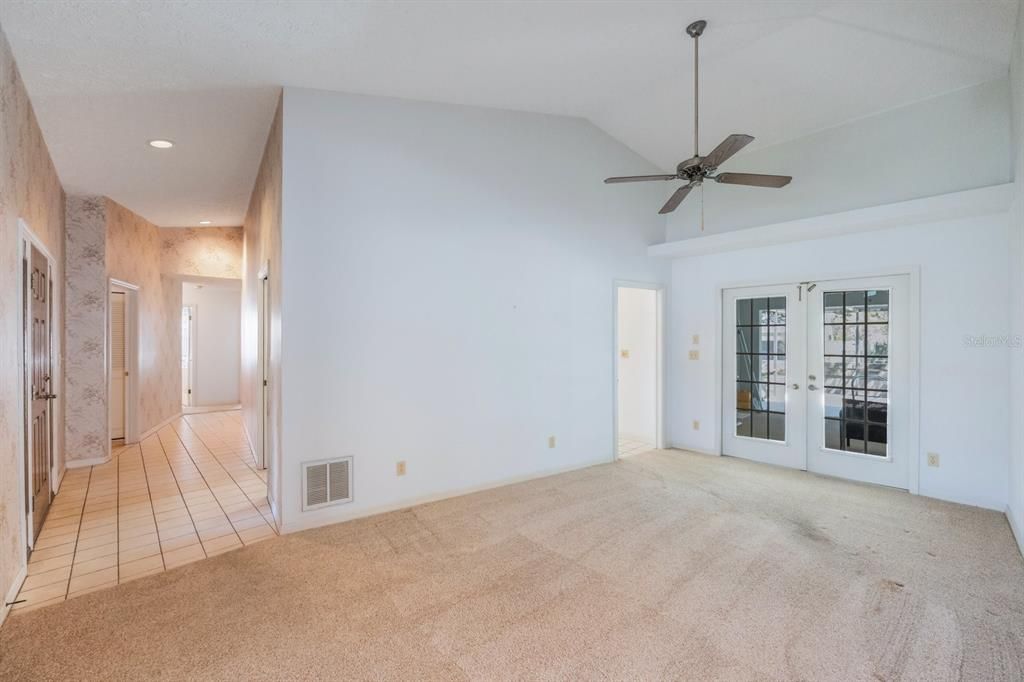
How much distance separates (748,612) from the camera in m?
2.41

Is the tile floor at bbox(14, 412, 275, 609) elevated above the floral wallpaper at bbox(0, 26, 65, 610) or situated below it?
below

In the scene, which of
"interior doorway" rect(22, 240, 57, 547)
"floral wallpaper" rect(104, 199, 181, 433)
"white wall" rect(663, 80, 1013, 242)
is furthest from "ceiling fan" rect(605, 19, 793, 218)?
"floral wallpaper" rect(104, 199, 181, 433)

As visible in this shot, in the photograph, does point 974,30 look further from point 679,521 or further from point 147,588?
point 147,588

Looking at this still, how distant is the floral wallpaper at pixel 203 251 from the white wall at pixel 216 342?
234 cm

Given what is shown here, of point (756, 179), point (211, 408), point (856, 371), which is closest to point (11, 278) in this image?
point (756, 179)

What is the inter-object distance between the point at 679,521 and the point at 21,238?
15.4ft

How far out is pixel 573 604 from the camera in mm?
2479

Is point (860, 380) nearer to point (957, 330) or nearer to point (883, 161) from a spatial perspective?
point (957, 330)

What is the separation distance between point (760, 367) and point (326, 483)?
15.0 ft

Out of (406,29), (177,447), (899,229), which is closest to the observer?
(406,29)

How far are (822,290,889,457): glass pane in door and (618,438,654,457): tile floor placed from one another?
1872mm

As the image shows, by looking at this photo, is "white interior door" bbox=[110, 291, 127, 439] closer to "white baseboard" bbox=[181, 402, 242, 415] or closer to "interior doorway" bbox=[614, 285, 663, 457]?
"white baseboard" bbox=[181, 402, 242, 415]

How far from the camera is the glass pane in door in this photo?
4.49 m

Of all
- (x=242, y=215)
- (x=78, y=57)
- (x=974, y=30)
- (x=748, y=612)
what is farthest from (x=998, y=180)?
(x=242, y=215)
